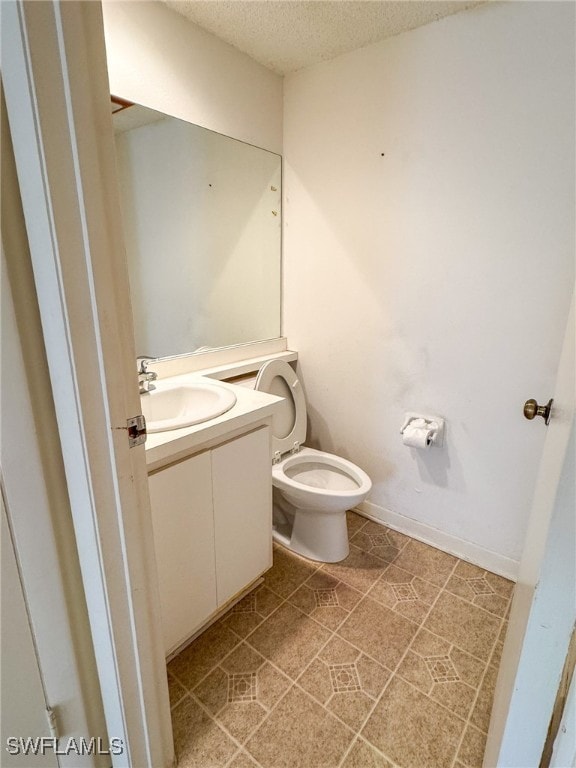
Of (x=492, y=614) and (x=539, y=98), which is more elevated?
(x=539, y=98)

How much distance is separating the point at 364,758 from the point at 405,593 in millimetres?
654

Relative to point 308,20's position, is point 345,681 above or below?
below

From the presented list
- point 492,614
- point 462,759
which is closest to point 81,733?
point 462,759

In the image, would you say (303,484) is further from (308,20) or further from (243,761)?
(308,20)

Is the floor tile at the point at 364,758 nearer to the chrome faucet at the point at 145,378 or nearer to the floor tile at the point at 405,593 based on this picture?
the floor tile at the point at 405,593

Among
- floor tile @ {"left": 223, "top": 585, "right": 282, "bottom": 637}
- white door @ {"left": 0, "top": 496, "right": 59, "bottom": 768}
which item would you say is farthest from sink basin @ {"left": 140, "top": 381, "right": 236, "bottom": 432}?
floor tile @ {"left": 223, "top": 585, "right": 282, "bottom": 637}

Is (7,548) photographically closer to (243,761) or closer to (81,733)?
(81,733)

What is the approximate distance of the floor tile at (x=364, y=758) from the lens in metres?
1.06

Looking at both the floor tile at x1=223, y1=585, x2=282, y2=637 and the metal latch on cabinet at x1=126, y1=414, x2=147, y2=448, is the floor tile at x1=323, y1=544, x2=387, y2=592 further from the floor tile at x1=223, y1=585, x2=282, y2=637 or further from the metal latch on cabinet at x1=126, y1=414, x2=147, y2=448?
the metal latch on cabinet at x1=126, y1=414, x2=147, y2=448

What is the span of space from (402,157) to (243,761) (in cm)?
219

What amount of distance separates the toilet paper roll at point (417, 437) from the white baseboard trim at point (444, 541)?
486mm

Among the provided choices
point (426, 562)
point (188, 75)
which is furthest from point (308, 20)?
point (426, 562)

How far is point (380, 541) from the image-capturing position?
6.46ft

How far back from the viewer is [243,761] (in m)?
1.06
